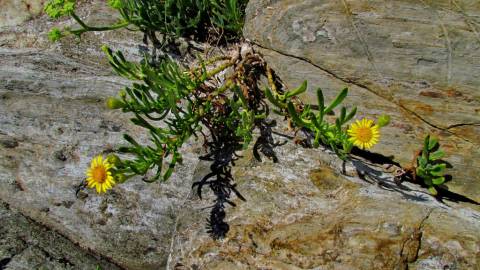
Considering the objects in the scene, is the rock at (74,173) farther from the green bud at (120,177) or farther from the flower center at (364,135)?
the flower center at (364,135)

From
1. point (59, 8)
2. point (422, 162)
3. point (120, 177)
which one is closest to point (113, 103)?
point (120, 177)

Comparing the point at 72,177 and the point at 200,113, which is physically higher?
the point at 200,113

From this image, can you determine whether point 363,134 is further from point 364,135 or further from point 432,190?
point 432,190

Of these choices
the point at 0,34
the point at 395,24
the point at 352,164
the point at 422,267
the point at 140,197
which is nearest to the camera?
the point at 422,267

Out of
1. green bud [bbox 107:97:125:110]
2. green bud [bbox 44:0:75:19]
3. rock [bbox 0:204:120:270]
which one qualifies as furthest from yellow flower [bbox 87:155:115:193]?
green bud [bbox 44:0:75:19]

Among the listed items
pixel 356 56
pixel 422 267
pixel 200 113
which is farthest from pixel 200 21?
pixel 422 267

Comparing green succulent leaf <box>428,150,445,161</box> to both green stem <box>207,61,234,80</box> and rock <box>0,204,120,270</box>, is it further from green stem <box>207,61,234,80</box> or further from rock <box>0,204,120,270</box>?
rock <box>0,204,120,270</box>

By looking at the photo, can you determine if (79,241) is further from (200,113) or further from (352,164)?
(352,164)
